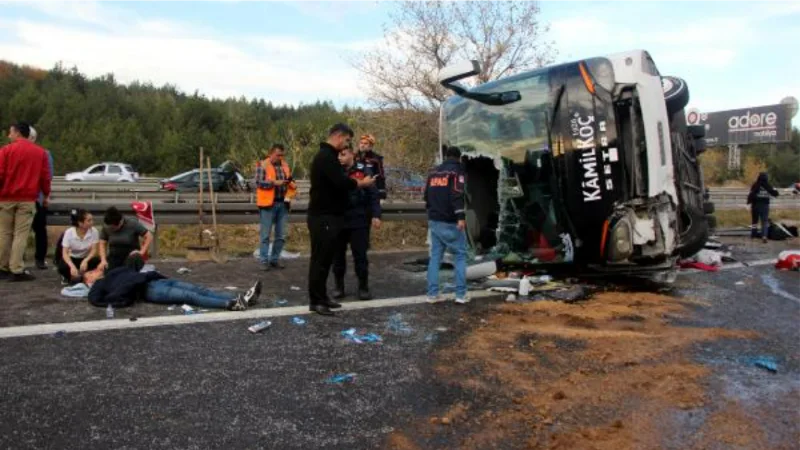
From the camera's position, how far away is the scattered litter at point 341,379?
3.80 m

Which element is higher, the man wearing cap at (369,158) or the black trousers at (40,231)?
the man wearing cap at (369,158)

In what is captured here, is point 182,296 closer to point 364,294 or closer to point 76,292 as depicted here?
point 76,292

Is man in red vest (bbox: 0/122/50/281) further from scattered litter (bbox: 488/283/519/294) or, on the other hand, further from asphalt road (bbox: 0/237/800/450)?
scattered litter (bbox: 488/283/519/294)

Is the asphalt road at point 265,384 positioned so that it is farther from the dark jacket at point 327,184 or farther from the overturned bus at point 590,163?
the overturned bus at point 590,163

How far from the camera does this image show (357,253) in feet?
20.9

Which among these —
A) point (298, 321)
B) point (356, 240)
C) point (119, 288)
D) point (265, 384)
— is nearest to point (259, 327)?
point (298, 321)

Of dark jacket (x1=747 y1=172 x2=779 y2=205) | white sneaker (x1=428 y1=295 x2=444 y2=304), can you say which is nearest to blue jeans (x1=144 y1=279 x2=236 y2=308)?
white sneaker (x1=428 y1=295 x2=444 y2=304)

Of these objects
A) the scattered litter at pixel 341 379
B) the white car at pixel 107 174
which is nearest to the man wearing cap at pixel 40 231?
the scattered litter at pixel 341 379

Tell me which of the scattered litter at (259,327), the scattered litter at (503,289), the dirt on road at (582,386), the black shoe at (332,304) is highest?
the black shoe at (332,304)

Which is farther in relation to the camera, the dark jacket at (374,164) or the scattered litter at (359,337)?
the dark jacket at (374,164)

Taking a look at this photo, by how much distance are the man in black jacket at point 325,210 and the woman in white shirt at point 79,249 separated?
2.70 meters

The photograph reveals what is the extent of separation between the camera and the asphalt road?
3.03m

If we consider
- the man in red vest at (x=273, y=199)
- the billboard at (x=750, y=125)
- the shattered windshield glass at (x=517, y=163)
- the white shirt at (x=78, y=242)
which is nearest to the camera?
the shattered windshield glass at (x=517, y=163)

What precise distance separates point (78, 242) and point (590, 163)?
18.0 feet
